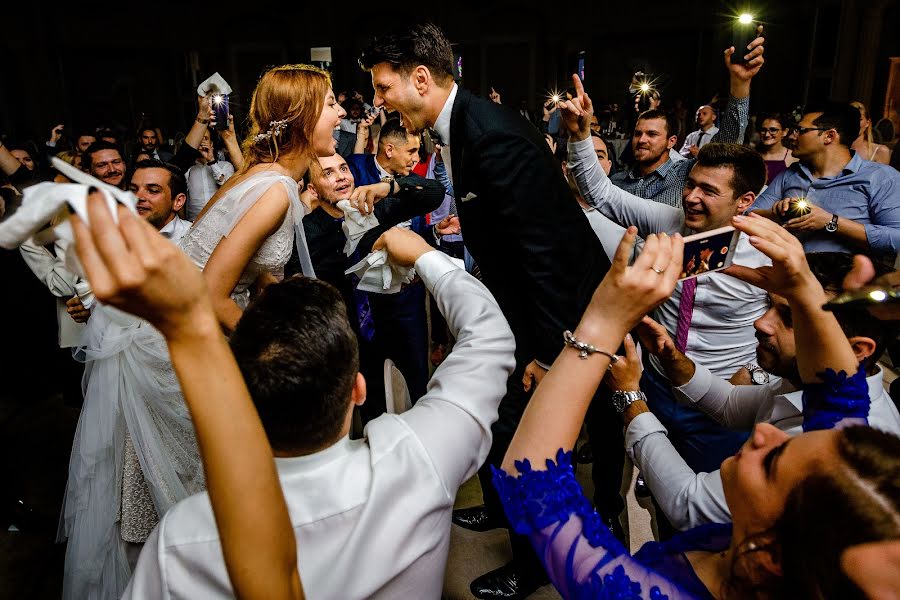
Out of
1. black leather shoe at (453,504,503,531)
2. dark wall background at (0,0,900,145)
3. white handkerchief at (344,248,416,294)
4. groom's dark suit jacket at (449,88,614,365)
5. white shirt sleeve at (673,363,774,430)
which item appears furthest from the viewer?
dark wall background at (0,0,900,145)

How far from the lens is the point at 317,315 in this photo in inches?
34.5

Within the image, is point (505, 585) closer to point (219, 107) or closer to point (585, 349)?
point (585, 349)

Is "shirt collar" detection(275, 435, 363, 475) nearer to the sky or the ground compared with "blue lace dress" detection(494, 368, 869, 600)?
nearer to the sky

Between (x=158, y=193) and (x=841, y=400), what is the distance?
2439 mm

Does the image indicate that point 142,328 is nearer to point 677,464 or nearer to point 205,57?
point 677,464

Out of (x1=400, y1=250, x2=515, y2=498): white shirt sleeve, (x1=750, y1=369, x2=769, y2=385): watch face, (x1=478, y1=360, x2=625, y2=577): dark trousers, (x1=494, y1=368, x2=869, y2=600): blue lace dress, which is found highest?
(x1=400, y1=250, x2=515, y2=498): white shirt sleeve

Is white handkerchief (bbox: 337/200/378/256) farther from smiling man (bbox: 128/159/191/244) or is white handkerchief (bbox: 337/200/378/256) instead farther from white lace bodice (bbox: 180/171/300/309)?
smiling man (bbox: 128/159/191/244)

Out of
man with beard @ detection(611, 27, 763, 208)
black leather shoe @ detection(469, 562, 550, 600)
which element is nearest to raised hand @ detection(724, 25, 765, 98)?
man with beard @ detection(611, 27, 763, 208)

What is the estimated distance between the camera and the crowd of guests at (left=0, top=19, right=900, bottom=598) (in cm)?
55

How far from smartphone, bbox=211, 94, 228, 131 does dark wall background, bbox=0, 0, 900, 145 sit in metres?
10.5

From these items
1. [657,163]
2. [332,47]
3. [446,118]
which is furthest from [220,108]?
[332,47]

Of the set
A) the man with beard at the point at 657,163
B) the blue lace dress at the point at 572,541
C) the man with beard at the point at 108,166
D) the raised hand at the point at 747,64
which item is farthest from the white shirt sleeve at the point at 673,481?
the man with beard at the point at 108,166

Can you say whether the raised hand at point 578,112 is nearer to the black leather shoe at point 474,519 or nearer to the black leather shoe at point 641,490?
the black leather shoe at point 641,490

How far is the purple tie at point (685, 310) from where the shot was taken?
2250mm
